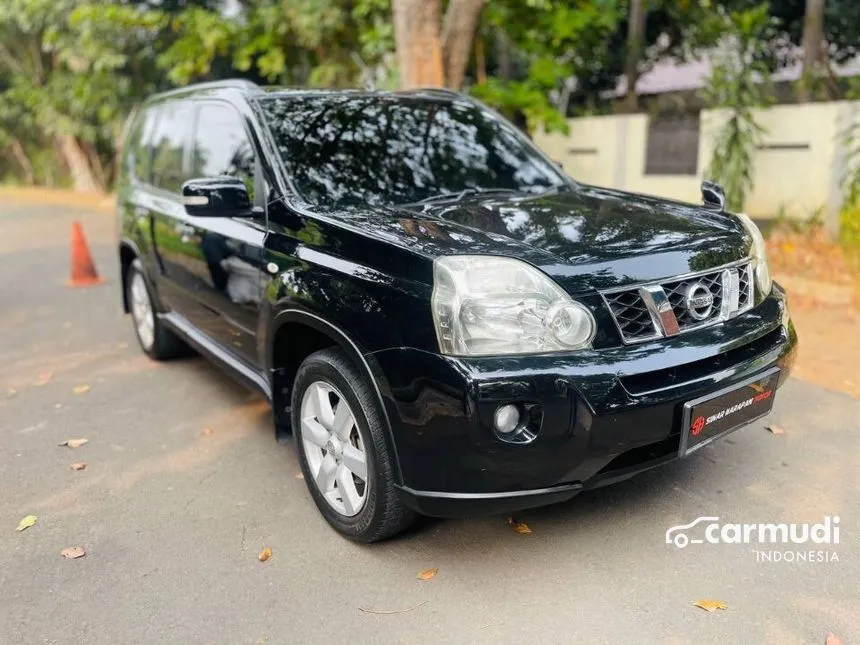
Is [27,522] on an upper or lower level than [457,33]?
lower

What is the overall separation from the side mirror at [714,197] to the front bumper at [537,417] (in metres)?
1.27

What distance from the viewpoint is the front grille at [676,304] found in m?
2.70

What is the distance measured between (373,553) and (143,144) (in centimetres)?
389

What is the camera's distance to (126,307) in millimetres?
6199

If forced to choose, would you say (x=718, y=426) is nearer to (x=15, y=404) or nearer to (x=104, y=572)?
(x=104, y=572)

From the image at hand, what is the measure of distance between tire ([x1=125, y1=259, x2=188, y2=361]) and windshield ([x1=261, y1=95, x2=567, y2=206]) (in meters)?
2.19

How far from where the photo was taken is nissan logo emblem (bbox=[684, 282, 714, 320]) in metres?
2.84

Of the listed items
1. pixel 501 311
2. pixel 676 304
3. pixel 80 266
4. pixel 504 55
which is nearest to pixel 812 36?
pixel 504 55

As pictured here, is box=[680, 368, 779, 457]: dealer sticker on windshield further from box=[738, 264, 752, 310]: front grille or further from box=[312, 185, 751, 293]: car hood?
box=[312, 185, 751, 293]: car hood

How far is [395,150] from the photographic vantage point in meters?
3.86

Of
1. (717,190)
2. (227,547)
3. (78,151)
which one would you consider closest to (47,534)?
(227,547)

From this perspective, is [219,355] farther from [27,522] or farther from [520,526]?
[520,526]

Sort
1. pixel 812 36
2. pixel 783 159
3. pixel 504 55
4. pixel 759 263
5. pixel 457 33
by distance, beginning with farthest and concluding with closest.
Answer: pixel 504 55 < pixel 812 36 < pixel 783 159 < pixel 457 33 < pixel 759 263

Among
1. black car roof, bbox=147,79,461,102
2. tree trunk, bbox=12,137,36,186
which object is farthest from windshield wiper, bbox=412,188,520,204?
tree trunk, bbox=12,137,36,186
